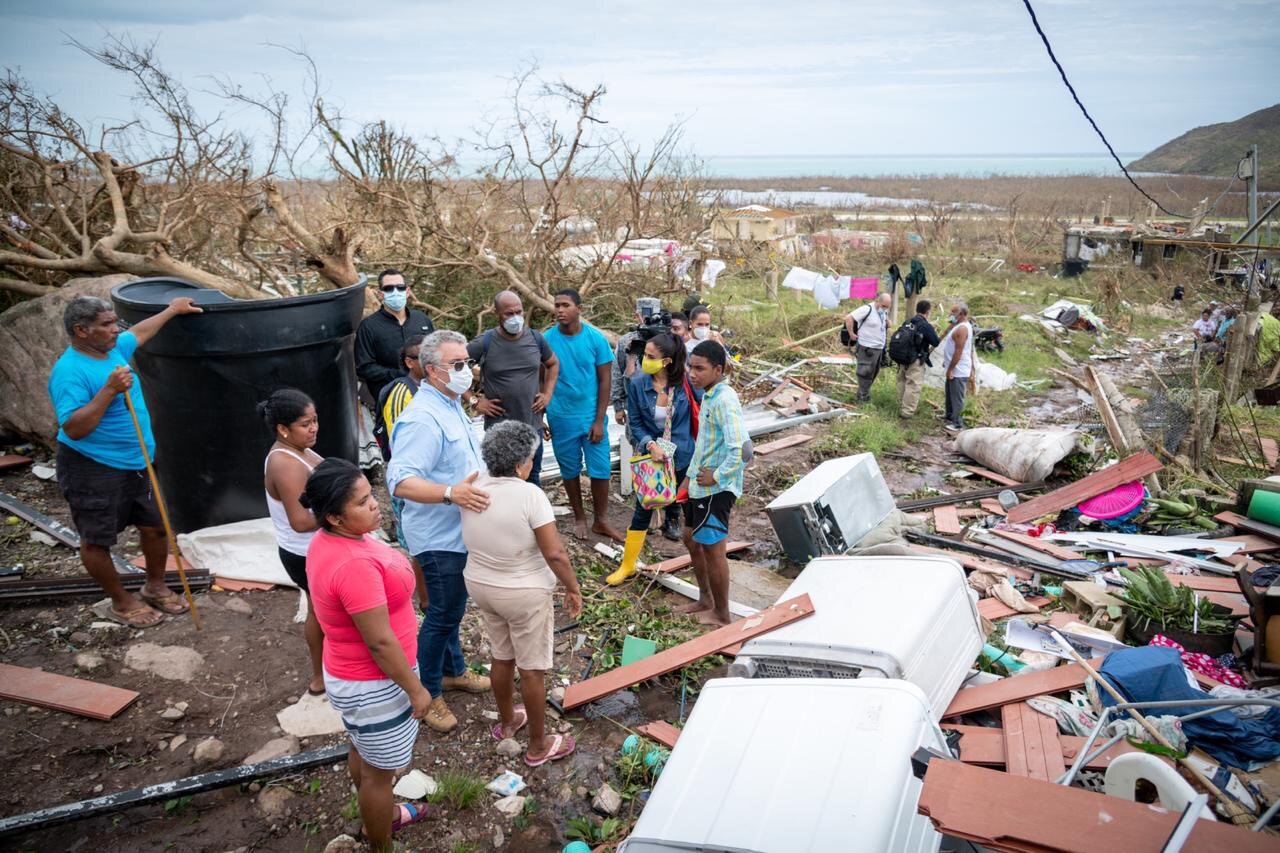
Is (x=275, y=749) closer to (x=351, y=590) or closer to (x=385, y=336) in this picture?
(x=351, y=590)

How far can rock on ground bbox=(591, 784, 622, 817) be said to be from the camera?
10.9 ft

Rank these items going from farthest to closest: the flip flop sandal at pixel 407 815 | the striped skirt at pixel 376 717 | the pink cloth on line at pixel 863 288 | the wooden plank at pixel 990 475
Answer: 1. the pink cloth on line at pixel 863 288
2. the wooden plank at pixel 990 475
3. the flip flop sandal at pixel 407 815
4. the striped skirt at pixel 376 717

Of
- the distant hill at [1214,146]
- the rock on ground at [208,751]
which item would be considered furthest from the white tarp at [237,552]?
the distant hill at [1214,146]

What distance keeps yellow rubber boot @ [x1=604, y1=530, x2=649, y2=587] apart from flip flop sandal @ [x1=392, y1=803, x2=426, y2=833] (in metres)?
2.27

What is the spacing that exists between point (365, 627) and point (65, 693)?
2.44 m

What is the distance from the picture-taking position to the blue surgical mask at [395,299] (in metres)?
5.25

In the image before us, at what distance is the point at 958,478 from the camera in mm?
7969

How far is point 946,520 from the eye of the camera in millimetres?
6746

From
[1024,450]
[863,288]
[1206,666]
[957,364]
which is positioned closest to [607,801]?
[1206,666]

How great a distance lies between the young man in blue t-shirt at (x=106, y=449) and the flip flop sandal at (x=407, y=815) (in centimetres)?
227

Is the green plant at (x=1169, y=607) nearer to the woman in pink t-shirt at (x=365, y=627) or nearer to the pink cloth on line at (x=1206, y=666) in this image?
the pink cloth on line at (x=1206, y=666)

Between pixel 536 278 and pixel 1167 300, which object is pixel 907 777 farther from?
pixel 1167 300

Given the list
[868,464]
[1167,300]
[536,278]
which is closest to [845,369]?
[536,278]

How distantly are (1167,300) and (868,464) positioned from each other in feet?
60.2
